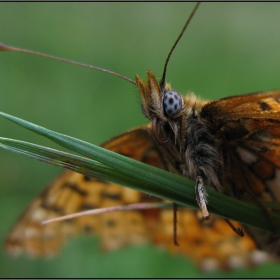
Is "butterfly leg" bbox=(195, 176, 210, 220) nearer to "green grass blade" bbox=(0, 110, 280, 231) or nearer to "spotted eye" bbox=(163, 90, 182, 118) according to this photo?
"green grass blade" bbox=(0, 110, 280, 231)

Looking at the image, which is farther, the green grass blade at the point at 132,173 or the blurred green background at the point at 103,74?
the blurred green background at the point at 103,74

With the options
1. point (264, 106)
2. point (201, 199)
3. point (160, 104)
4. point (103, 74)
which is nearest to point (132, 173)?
point (201, 199)

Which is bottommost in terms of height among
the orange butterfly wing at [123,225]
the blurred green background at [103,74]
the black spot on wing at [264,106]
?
the orange butterfly wing at [123,225]

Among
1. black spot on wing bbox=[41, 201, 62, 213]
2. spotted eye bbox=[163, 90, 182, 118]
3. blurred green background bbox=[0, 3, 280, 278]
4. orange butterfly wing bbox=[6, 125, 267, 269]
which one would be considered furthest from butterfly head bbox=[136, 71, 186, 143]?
blurred green background bbox=[0, 3, 280, 278]

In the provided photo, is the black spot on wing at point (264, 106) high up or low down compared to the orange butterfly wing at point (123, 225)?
up

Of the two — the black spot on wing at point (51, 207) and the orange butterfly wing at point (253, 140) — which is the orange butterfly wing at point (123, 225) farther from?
the orange butterfly wing at point (253, 140)

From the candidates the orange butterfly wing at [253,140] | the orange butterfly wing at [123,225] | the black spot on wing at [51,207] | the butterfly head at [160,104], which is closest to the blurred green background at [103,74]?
the orange butterfly wing at [123,225]
